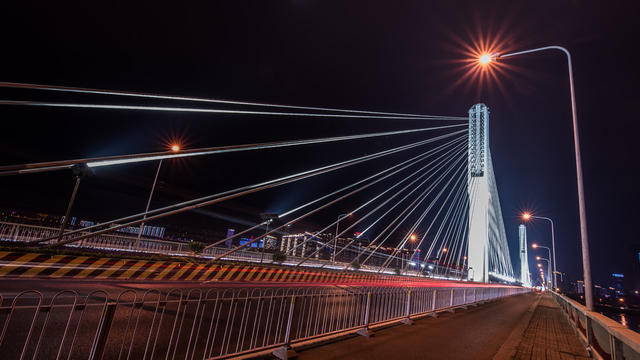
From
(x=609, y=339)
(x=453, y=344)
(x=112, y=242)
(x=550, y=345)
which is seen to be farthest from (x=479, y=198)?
(x=112, y=242)

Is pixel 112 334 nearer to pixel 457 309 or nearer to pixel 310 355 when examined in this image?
pixel 310 355

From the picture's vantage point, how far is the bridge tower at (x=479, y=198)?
88.1ft

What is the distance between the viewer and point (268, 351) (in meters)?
4.99

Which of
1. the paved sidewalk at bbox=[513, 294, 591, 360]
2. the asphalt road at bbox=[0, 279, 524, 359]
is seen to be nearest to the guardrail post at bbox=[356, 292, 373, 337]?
the asphalt road at bbox=[0, 279, 524, 359]

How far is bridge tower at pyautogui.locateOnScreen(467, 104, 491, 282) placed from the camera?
26.9 metres

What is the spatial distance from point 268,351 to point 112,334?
3.05 m

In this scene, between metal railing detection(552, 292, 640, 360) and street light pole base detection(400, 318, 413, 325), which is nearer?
metal railing detection(552, 292, 640, 360)

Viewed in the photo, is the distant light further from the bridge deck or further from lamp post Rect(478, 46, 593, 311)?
the bridge deck

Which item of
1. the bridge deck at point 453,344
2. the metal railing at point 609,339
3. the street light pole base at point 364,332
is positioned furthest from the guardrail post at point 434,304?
the street light pole base at point 364,332

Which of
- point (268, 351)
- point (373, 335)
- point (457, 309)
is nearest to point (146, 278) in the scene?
point (268, 351)

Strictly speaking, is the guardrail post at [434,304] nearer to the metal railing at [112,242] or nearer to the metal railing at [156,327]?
the metal railing at [156,327]

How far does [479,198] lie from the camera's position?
27953 mm

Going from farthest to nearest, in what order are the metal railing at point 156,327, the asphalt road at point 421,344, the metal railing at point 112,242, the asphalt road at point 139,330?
the metal railing at point 112,242 → the asphalt road at point 421,344 → the asphalt road at point 139,330 → the metal railing at point 156,327

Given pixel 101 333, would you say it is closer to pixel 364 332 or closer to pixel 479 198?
pixel 364 332
